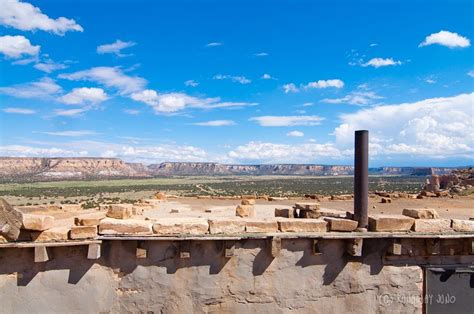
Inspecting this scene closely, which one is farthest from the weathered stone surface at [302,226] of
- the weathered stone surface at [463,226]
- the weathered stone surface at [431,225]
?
the weathered stone surface at [463,226]

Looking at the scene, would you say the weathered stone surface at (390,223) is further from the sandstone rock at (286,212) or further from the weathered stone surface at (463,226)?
the sandstone rock at (286,212)

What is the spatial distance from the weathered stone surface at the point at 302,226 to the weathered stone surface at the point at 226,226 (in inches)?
29.5

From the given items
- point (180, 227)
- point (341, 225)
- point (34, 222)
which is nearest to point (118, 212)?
point (34, 222)

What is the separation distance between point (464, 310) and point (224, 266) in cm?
480

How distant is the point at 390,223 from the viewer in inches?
285

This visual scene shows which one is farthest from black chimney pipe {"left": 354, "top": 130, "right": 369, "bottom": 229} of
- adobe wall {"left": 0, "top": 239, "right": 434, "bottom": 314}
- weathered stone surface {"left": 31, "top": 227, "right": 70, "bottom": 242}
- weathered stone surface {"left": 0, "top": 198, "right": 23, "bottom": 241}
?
weathered stone surface {"left": 0, "top": 198, "right": 23, "bottom": 241}

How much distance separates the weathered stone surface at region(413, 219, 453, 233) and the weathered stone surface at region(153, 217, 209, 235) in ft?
13.7

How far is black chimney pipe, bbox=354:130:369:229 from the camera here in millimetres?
7379

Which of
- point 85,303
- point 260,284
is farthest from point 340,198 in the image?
point 85,303

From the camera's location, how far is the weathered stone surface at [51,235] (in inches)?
251

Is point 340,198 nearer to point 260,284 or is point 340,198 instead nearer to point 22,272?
point 260,284

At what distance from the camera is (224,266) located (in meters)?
6.76

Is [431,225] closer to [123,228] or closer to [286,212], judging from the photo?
[286,212]

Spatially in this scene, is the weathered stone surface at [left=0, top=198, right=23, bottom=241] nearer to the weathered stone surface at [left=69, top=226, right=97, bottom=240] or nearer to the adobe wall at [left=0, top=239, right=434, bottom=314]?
the adobe wall at [left=0, top=239, right=434, bottom=314]
